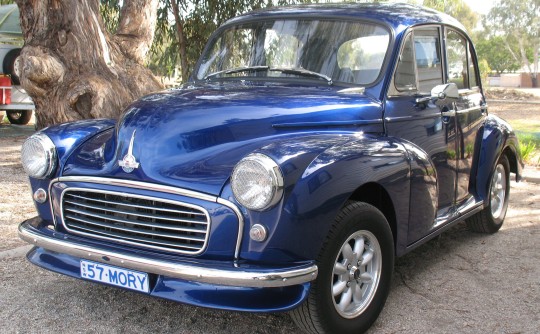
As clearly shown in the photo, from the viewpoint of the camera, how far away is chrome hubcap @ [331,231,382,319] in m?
3.21

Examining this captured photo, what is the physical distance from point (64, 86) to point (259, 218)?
567 centimetres

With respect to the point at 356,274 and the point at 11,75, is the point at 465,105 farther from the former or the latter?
the point at 11,75

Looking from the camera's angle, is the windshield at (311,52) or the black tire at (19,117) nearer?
the windshield at (311,52)

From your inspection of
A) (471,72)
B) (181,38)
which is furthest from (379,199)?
(181,38)

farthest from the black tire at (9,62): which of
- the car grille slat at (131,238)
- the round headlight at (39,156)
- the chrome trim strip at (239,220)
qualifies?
the chrome trim strip at (239,220)

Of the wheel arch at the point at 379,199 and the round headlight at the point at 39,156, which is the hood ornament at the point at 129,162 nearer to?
the round headlight at the point at 39,156

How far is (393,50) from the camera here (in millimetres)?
4086

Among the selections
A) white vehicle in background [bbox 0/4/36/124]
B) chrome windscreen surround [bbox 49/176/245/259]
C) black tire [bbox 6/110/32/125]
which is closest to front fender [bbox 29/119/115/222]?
chrome windscreen surround [bbox 49/176/245/259]

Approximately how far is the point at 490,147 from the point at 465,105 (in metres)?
0.47

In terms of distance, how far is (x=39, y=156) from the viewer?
3.55 metres

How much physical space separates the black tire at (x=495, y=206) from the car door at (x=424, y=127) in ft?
3.11

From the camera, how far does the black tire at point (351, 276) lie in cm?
300

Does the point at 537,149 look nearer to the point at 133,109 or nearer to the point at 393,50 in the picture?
the point at 393,50

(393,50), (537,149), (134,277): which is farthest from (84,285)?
(537,149)
